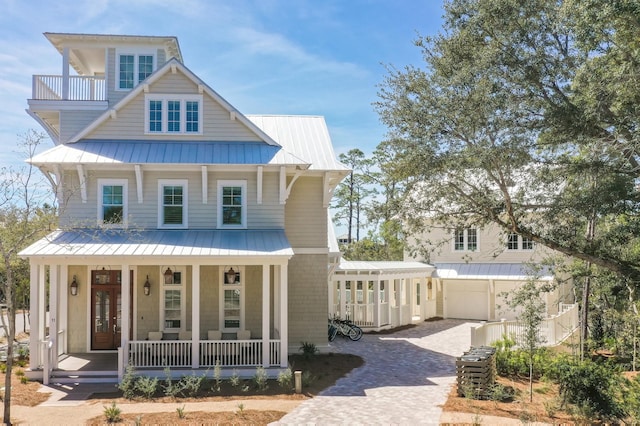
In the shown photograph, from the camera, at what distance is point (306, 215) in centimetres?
2005

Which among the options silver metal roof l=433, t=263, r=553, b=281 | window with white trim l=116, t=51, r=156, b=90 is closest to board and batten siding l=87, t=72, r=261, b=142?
window with white trim l=116, t=51, r=156, b=90

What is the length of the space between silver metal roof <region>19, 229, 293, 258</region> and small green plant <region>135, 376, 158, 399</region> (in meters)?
3.45

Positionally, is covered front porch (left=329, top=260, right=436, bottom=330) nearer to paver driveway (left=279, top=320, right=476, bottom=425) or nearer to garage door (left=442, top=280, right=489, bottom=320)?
paver driveway (left=279, top=320, right=476, bottom=425)

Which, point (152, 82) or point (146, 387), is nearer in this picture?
point (146, 387)

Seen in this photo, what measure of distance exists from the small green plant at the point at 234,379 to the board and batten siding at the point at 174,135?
7.85 metres

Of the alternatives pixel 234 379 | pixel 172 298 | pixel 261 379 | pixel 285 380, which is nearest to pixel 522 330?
pixel 285 380

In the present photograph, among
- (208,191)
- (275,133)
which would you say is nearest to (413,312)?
(275,133)

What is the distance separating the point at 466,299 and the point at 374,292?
7.53 meters

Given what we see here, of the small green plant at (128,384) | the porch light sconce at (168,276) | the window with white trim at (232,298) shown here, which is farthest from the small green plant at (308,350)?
the small green plant at (128,384)

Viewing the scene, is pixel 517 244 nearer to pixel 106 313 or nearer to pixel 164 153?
pixel 164 153

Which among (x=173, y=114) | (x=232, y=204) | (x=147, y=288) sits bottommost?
(x=147, y=288)

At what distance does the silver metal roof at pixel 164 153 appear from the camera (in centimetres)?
1759

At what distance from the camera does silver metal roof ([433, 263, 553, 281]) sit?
29341 mm

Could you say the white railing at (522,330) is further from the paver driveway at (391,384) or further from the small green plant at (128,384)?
the small green plant at (128,384)
